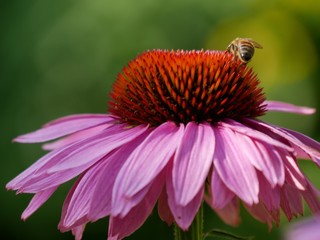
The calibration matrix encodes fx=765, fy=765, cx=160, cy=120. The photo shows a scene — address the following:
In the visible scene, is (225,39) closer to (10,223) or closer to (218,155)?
(10,223)

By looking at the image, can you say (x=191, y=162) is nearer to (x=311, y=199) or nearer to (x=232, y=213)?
(x=311, y=199)

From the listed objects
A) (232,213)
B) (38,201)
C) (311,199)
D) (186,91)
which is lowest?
(232,213)

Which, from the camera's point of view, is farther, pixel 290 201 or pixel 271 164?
pixel 290 201

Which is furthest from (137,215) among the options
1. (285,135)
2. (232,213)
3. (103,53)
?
(103,53)

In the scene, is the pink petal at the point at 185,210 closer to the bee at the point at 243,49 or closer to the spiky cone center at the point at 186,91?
the spiky cone center at the point at 186,91

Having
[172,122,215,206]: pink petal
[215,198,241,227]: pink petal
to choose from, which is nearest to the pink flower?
[172,122,215,206]: pink petal

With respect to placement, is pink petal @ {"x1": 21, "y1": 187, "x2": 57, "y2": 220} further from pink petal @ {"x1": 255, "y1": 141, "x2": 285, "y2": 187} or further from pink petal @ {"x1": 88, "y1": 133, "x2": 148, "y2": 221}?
pink petal @ {"x1": 255, "y1": 141, "x2": 285, "y2": 187}
